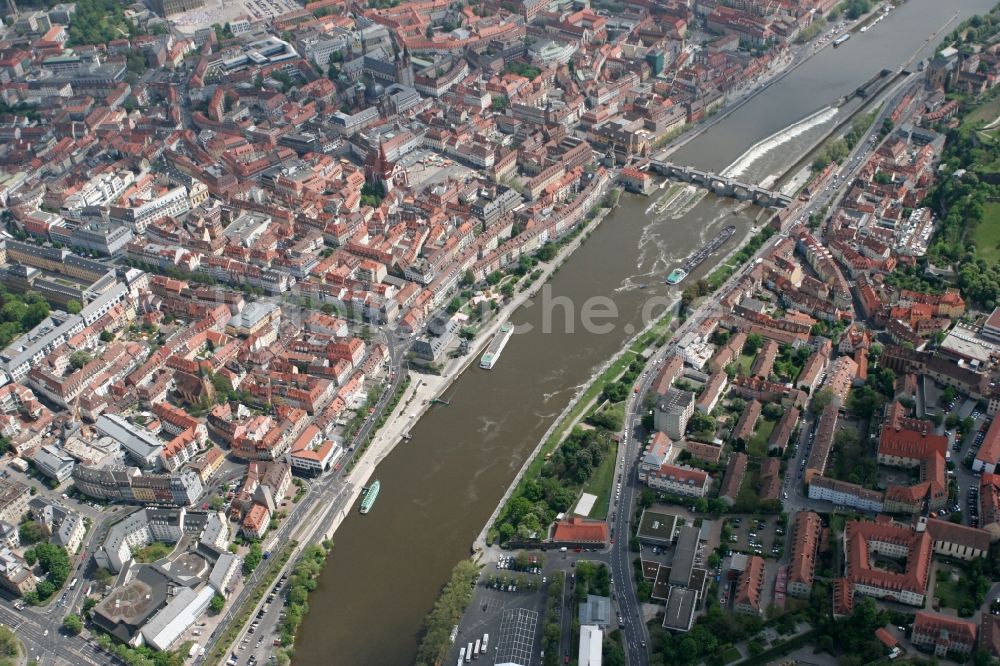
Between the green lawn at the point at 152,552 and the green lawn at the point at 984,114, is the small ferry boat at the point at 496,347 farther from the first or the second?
the green lawn at the point at 984,114

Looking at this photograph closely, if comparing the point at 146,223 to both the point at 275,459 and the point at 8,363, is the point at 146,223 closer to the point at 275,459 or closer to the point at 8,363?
the point at 8,363

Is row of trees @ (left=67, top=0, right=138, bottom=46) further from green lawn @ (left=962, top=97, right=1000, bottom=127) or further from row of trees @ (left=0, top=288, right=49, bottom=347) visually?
green lawn @ (left=962, top=97, right=1000, bottom=127)

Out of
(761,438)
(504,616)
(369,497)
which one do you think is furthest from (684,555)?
(369,497)

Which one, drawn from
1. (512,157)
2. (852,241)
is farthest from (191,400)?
(852,241)

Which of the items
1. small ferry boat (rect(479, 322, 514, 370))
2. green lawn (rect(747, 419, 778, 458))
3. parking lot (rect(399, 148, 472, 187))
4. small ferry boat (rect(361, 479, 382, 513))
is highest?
parking lot (rect(399, 148, 472, 187))

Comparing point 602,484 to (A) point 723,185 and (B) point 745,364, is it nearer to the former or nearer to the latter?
(B) point 745,364

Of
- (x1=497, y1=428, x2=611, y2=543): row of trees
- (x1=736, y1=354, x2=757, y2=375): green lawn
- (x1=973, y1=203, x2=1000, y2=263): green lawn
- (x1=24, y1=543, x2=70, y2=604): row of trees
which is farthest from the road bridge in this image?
(x1=24, y1=543, x2=70, y2=604): row of trees

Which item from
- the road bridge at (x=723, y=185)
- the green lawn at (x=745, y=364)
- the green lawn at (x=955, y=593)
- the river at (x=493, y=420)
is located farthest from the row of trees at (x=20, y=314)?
the green lawn at (x=955, y=593)
